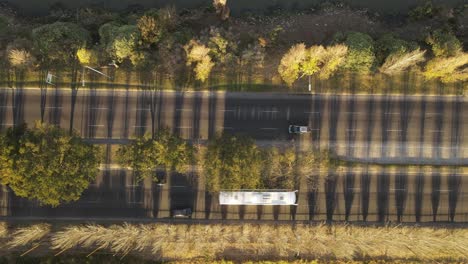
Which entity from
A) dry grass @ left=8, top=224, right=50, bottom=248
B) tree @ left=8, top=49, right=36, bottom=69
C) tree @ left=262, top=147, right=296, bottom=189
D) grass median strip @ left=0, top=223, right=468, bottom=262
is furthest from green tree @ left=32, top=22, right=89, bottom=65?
tree @ left=262, top=147, right=296, bottom=189

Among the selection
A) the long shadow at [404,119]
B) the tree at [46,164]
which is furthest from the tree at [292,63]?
the tree at [46,164]

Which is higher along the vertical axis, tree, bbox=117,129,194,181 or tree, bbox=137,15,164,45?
tree, bbox=137,15,164,45

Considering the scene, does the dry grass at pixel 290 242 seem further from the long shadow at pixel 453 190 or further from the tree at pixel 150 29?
the tree at pixel 150 29

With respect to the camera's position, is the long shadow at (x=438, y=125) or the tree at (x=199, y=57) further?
the long shadow at (x=438, y=125)

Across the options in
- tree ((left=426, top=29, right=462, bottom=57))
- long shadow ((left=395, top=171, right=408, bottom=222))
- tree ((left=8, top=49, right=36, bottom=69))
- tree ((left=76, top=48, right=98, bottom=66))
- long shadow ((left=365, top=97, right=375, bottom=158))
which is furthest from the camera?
long shadow ((left=395, top=171, right=408, bottom=222))

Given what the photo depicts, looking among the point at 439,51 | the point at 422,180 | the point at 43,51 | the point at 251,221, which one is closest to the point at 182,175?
the point at 251,221

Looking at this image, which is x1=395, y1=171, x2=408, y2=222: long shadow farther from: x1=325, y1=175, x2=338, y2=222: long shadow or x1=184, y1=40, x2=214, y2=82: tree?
x1=184, y1=40, x2=214, y2=82: tree

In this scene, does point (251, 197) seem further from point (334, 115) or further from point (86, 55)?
point (86, 55)
